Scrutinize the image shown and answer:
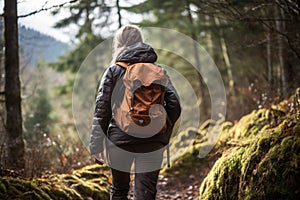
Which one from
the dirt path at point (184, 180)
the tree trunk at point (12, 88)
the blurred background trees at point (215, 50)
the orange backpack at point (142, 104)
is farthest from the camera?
the blurred background trees at point (215, 50)

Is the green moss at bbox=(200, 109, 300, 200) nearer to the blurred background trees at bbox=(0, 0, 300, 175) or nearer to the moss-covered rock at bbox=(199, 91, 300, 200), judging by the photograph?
the moss-covered rock at bbox=(199, 91, 300, 200)

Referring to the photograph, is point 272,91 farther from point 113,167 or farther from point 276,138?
point 113,167

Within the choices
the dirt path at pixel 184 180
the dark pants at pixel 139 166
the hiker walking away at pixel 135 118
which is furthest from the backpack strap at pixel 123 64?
the dirt path at pixel 184 180

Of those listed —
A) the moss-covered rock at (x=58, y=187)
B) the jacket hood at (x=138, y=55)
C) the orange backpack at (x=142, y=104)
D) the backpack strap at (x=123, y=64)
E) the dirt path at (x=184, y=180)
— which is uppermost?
the jacket hood at (x=138, y=55)

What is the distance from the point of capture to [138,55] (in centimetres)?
414

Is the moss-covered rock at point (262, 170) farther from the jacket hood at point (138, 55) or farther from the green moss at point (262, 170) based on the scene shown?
the jacket hood at point (138, 55)

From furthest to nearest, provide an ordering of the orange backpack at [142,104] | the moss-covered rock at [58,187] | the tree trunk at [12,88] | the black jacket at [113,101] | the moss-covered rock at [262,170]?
the tree trunk at [12,88]
the moss-covered rock at [58,187]
the black jacket at [113,101]
the orange backpack at [142,104]
the moss-covered rock at [262,170]

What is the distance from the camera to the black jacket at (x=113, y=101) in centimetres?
407

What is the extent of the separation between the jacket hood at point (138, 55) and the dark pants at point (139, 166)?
2.94 ft

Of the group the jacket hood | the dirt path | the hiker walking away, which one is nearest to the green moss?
the hiker walking away

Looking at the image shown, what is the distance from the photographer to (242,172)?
14.1ft

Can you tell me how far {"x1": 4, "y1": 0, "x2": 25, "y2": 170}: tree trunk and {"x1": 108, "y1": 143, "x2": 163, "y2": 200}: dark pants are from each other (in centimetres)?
258

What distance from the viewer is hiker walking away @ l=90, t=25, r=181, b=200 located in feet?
13.0

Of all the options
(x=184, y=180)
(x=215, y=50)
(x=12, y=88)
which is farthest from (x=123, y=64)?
(x=215, y=50)
